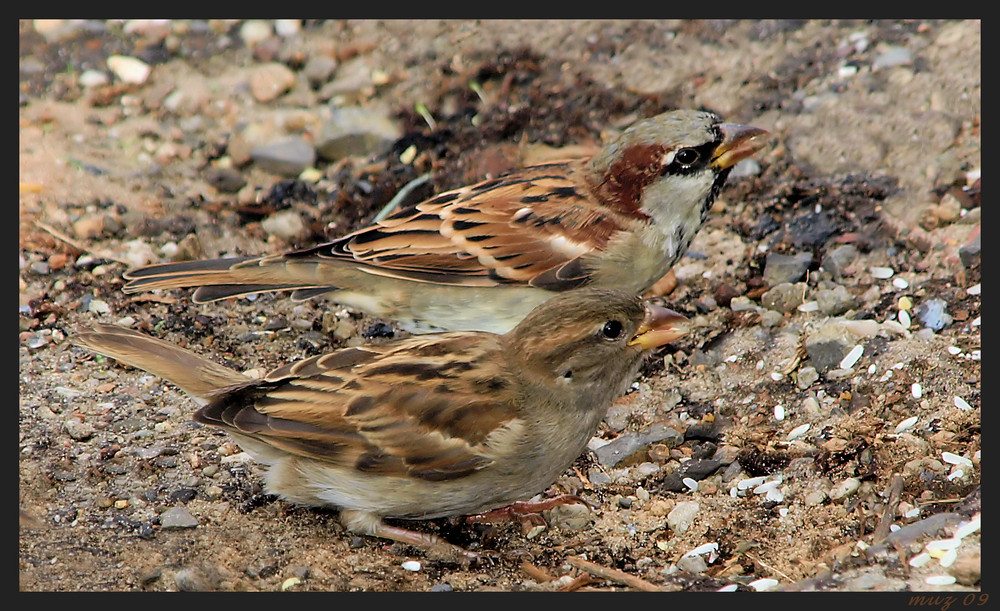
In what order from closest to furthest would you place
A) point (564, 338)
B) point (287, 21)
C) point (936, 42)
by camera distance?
1. point (564, 338)
2. point (936, 42)
3. point (287, 21)

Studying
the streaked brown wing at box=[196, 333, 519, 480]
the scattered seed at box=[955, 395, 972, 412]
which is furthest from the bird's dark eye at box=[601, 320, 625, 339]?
the scattered seed at box=[955, 395, 972, 412]

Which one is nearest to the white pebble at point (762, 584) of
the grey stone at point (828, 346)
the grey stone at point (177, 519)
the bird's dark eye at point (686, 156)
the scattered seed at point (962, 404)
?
the scattered seed at point (962, 404)

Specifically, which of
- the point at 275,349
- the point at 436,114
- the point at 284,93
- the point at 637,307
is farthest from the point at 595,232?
the point at 284,93

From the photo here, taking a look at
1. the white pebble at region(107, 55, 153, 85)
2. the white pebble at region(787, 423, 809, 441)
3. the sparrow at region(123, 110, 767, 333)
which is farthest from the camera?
the white pebble at region(107, 55, 153, 85)

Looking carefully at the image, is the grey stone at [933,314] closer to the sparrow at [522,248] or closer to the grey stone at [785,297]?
the grey stone at [785,297]

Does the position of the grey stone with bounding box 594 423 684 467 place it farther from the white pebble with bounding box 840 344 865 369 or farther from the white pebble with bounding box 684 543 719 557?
the white pebble with bounding box 840 344 865 369

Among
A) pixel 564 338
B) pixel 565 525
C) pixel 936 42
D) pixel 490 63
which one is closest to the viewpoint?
pixel 564 338

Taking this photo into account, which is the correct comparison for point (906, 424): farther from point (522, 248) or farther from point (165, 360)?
point (165, 360)
